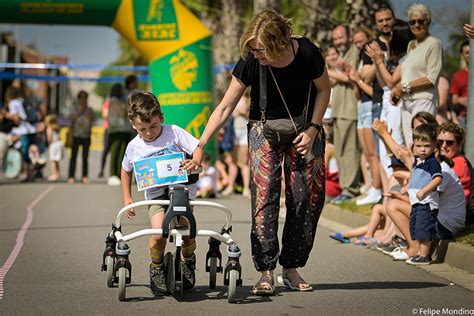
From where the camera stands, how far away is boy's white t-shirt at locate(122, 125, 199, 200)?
25.6 feet

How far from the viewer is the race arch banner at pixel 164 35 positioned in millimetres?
20250

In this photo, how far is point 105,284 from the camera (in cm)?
839

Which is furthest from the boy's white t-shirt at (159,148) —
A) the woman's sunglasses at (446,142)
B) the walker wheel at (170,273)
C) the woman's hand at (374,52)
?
the woman's hand at (374,52)

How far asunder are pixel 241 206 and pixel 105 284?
328 inches

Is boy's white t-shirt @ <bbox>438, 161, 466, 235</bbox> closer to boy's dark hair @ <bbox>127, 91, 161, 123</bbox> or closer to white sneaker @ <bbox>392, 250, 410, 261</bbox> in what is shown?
white sneaker @ <bbox>392, 250, 410, 261</bbox>

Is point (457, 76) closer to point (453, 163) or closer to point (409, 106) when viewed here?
point (409, 106)

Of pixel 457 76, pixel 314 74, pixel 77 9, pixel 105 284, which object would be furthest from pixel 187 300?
pixel 77 9

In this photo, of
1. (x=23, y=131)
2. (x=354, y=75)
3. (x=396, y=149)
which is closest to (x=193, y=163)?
(x=396, y=149)

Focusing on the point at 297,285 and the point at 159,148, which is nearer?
the point at 159,148

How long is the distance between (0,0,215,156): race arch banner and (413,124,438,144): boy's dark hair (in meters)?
10.6

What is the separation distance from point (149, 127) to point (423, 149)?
3.04 m

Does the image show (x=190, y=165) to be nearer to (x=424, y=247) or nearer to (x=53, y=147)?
(x=424, y=247)

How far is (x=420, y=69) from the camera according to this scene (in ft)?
38.5

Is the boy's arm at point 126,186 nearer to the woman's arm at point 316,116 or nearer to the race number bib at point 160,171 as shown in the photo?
the race number bib at point 160,171
